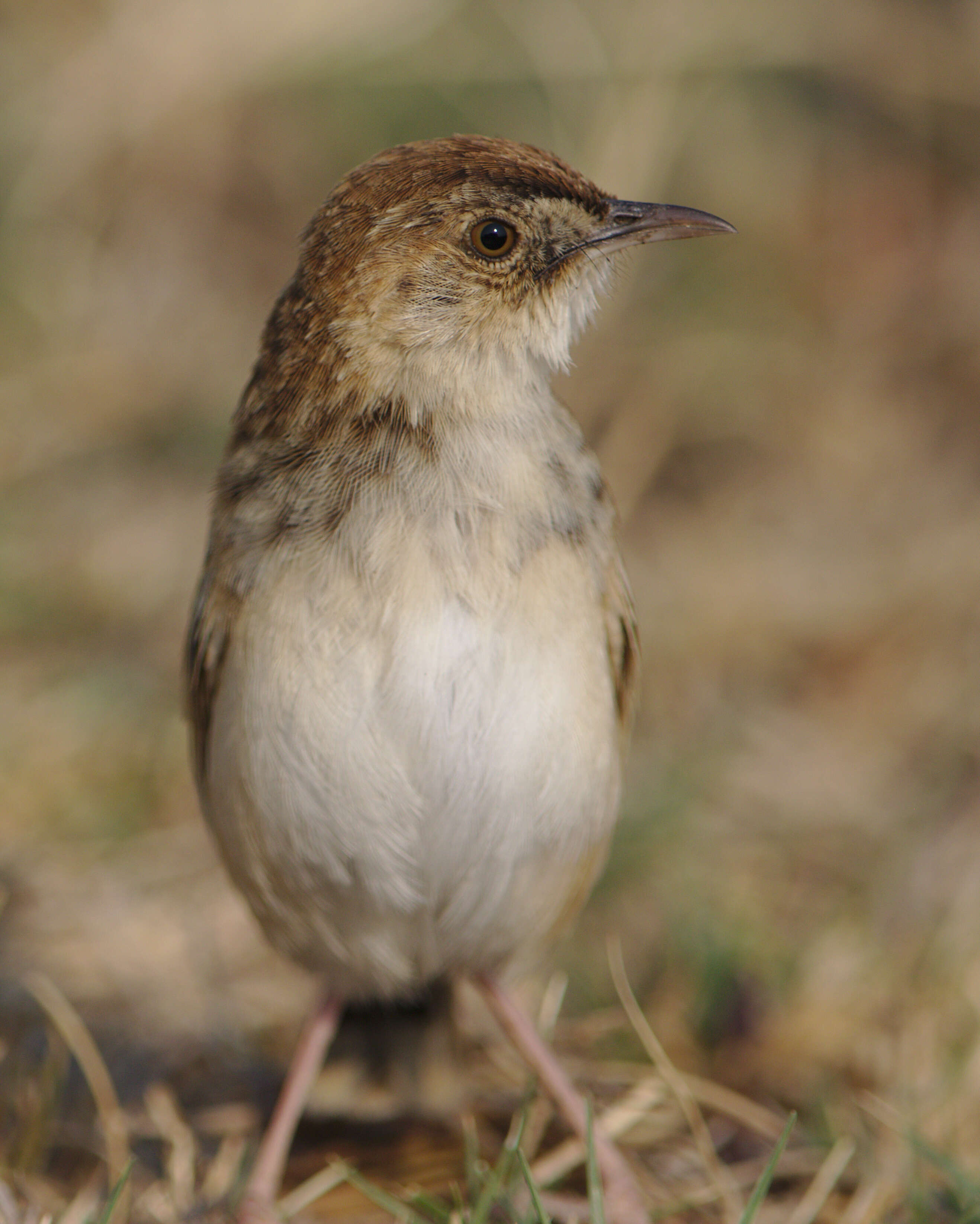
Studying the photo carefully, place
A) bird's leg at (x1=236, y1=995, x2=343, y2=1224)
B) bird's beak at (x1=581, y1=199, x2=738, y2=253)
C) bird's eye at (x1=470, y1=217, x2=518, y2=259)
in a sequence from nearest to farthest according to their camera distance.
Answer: bird's eye at (x1=470, y1=217, x2=518, y2=259)
bird's beak at (x1=581, y1=199, x2=738, y2=253)
bird's leg at (x1=236, y1=995, x2=343, y2=1224)

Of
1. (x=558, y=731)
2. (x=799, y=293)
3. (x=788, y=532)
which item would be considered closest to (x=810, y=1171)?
(x=558, y=731)

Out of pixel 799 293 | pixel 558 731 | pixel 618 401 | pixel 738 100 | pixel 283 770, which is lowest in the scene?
pixel 283 770

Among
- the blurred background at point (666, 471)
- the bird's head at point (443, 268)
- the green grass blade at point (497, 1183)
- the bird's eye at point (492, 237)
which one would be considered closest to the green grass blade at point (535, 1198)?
the green grass blade at point (497, 1183)

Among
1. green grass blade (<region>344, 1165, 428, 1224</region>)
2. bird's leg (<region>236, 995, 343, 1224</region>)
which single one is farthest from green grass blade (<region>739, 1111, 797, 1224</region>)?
bird's leg (<region>236, 995, 343, 1224</region>)

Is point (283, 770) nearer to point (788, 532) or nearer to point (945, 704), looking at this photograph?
point (945, 704)

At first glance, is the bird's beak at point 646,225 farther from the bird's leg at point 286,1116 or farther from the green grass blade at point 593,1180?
the bird's leg at point 286,1116

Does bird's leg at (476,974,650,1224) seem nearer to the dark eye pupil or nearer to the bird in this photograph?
the bird

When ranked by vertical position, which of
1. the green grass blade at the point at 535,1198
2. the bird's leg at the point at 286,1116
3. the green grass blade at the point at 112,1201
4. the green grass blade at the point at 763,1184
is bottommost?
the bird's leg at the point at 286,1116
